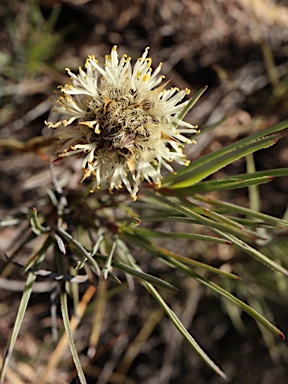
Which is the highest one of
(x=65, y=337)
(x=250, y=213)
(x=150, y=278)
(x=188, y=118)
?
(x=188, y=118)

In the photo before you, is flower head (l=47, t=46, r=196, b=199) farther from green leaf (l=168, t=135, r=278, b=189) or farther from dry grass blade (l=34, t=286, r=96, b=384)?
dry grass blade (l=34, t=286, r=96, b=384)

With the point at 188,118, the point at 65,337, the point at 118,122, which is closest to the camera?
the point at 118,122

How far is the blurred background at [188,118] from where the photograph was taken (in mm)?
1263

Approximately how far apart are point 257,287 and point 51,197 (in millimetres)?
771

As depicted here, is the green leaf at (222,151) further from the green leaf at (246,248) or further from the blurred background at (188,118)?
the blurred background at (188,118)

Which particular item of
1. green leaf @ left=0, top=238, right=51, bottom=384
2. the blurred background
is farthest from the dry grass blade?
green leaf @ left=0, top=238, right=51, bottom=384

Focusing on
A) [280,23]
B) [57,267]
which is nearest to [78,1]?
[280,23]

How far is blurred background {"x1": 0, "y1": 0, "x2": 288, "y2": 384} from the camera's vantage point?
4.14 feet

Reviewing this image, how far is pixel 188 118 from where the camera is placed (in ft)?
4.48

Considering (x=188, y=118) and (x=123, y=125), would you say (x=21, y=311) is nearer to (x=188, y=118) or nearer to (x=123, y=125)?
(x=123, y=125)

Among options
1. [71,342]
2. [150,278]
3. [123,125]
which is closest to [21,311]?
[71,342]

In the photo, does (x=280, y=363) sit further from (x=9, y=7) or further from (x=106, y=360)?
(x=9, y=7)

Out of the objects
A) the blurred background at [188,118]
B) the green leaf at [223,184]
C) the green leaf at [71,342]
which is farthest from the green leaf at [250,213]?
the blurred background at [188,118]

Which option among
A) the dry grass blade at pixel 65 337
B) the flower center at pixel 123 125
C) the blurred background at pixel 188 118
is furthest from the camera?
the blurred background at pixel 188 118
